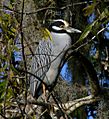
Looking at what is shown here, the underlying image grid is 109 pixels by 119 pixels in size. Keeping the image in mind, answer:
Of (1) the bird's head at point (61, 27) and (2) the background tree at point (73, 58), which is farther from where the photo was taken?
(1) the bird's head at point (61, 27)

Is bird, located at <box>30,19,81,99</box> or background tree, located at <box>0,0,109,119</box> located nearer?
background tree, located at <box>0,0,109,119</box>

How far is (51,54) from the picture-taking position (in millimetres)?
2082

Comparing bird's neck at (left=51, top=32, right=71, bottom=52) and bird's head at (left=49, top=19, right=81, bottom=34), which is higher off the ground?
bird's head at (left=49, top=19, right=81, bottom=34)

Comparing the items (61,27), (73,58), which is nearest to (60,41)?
(61,27)

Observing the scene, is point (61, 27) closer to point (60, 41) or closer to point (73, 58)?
point (60, 41)

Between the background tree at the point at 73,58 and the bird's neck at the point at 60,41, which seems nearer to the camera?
the background tree at the point at 73,58

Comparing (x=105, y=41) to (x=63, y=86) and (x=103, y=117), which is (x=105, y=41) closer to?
(x=63, y=86)

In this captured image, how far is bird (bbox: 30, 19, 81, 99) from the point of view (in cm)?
196

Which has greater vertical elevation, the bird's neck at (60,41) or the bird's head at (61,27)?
the bird's head at (61,27)

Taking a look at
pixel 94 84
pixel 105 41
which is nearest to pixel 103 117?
pixel 94 84

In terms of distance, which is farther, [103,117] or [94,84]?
[103,117]

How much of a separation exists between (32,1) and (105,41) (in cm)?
40

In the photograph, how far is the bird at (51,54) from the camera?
6.42ft

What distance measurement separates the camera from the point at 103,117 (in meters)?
2.02
